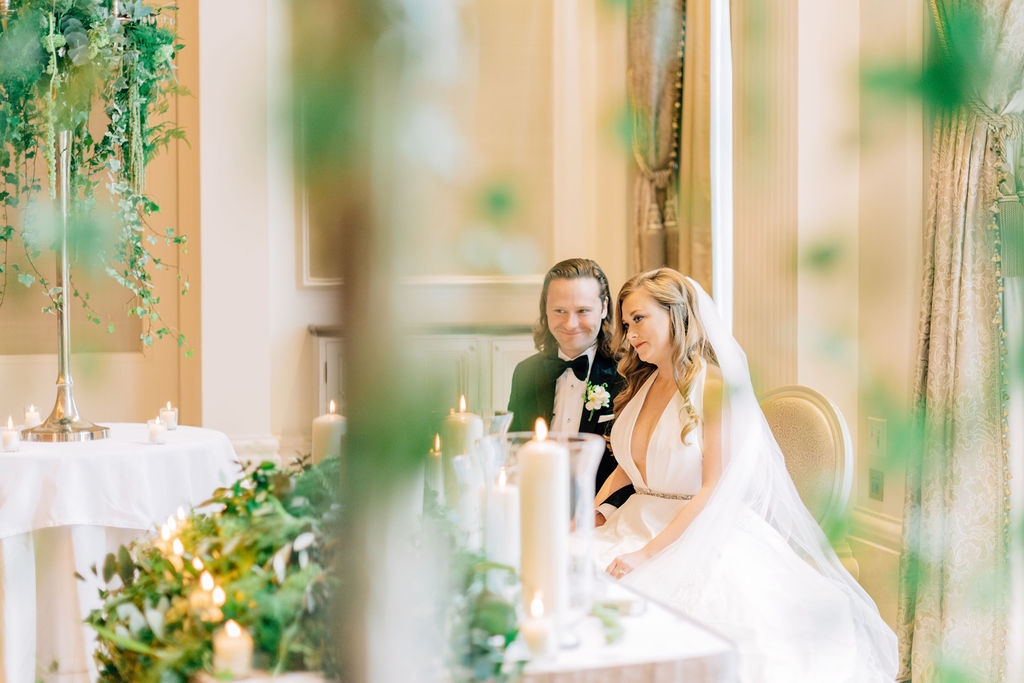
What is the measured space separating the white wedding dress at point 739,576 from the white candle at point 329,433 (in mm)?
1379

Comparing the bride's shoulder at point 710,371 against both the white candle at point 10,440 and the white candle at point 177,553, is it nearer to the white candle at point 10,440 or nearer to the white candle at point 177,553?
the white candle at point 177,553

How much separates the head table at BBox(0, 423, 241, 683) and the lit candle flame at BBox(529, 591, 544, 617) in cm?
152

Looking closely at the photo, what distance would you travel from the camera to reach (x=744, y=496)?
7.43 feet

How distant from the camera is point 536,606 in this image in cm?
86

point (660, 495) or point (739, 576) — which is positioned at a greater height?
point (660, 495)

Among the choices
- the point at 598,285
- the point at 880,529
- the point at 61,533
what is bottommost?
the point at 880,529

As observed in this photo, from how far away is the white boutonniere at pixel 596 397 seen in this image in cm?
248

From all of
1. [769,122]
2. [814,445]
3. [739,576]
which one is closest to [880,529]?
[814,445]

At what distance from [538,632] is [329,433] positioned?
57 cm

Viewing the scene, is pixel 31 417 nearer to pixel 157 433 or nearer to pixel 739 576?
pixel 157 433

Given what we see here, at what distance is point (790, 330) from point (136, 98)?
1782 mm

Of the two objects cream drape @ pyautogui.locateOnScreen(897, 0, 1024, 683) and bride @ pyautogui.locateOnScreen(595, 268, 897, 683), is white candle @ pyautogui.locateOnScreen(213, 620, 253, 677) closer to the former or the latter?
bride @ pyautogui.locateOnScreen(595, 268, 897, 683)

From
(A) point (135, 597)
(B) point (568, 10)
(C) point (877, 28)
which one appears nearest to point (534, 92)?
(B) point (568, 10)

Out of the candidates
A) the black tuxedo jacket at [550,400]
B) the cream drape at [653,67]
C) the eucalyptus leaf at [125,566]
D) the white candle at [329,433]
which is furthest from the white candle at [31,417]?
the white candle at [329,433]
